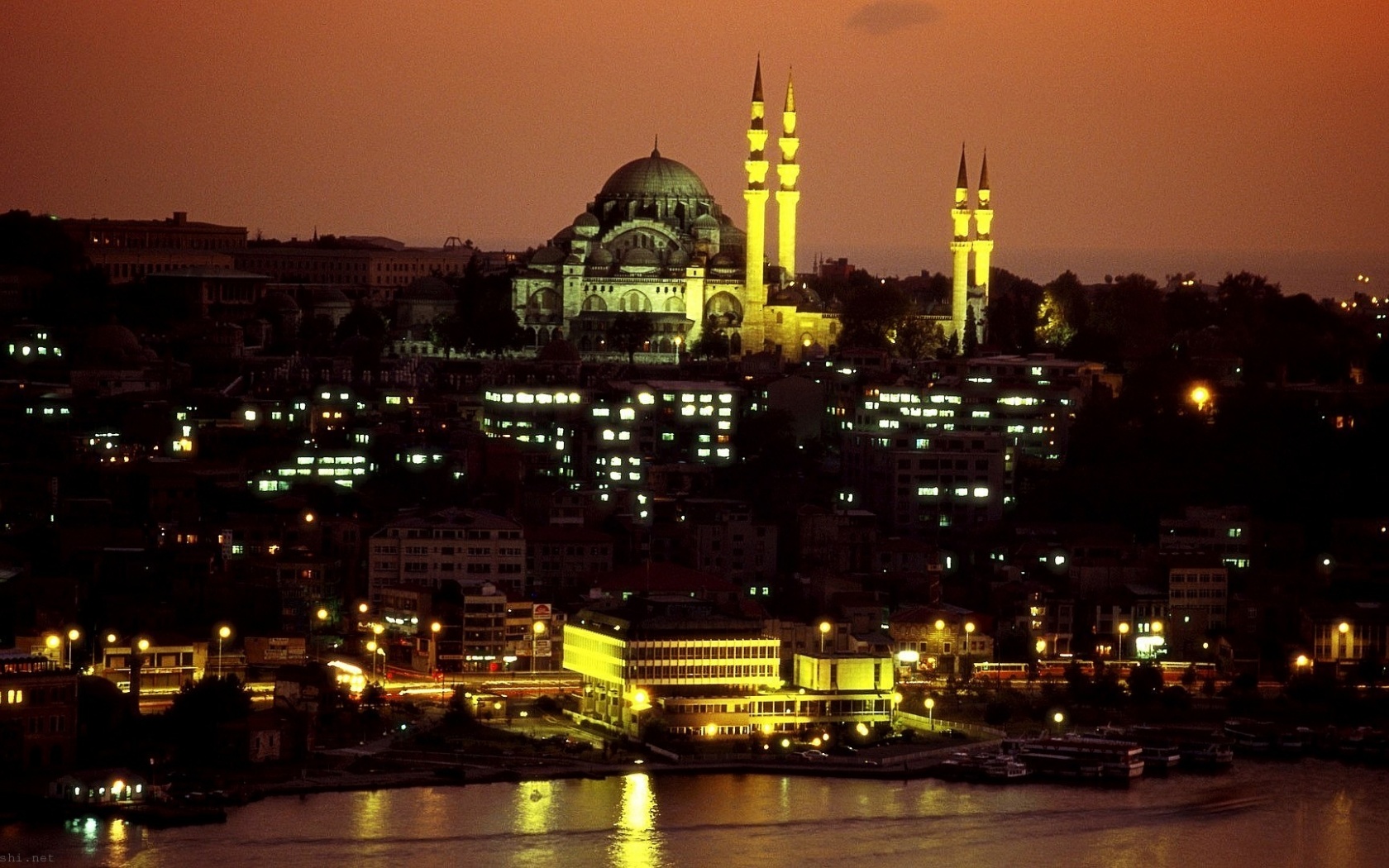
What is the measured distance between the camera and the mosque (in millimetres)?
39156

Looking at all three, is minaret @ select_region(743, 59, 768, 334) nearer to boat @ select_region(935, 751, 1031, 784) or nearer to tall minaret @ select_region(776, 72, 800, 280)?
tall minaret @ select_region(776, 72, 800, 280)

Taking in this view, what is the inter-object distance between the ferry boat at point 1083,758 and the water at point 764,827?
0.32 m

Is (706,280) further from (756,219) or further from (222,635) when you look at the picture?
(222,635)

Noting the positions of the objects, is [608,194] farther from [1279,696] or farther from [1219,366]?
[1279,696]

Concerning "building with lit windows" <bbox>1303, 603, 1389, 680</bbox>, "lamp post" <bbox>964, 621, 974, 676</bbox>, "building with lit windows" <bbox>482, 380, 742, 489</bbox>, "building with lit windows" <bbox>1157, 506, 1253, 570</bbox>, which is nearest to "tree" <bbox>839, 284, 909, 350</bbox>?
"building with lit windows" <bbox>482, 380, 742, 489</bbox>

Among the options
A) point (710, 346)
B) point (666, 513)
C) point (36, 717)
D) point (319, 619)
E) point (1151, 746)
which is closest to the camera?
point (36, 717)

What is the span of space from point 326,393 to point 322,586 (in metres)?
6.58

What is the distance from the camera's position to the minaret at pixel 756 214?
3894 centimetres

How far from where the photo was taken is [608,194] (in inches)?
1678

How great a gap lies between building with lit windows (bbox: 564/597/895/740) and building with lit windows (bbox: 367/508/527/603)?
102 inches

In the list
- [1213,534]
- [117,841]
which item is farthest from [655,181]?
[117,841]

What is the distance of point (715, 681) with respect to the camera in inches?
1001

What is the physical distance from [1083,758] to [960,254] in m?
15.6

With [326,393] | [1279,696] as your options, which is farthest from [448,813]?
[326,393]
